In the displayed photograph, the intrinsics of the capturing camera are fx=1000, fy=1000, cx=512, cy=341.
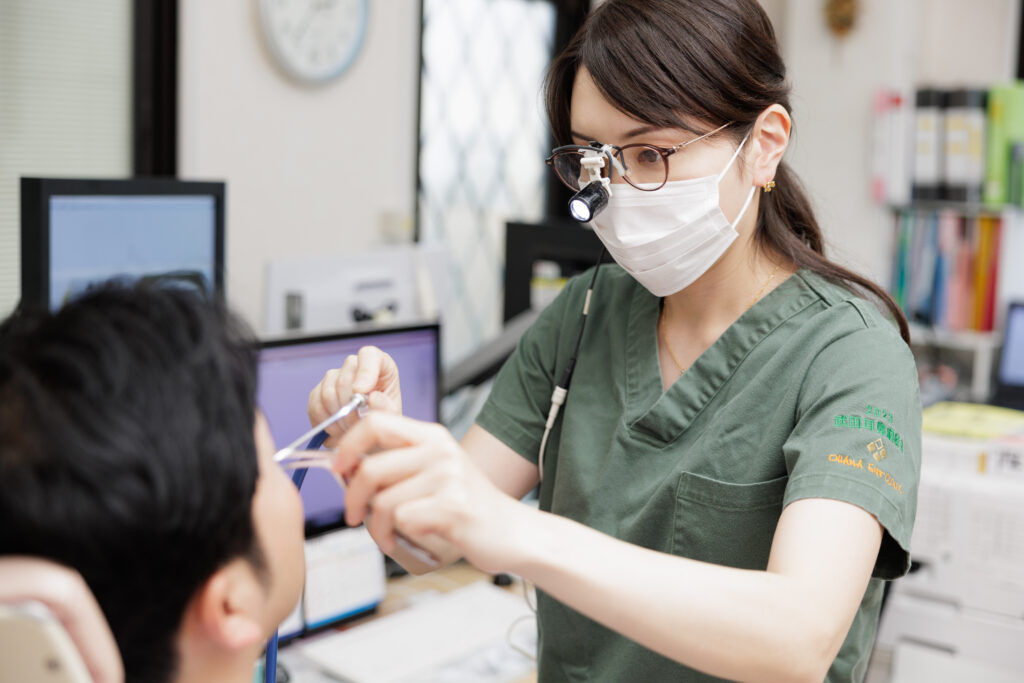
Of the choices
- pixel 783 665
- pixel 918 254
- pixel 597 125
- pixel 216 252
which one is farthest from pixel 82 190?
pixel 918 254

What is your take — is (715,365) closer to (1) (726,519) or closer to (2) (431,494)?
(1) (726,519)

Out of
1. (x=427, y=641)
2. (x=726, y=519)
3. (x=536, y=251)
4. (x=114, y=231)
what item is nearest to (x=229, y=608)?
(x=726, y=519)

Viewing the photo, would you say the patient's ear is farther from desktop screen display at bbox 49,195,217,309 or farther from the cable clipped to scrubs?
desktop screen display at bbox 49,195,217,309

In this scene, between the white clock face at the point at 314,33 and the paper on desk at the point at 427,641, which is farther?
the white clock face at the point at 314,33

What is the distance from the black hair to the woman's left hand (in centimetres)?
10

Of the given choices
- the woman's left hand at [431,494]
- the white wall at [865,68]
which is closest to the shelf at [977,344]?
the white wall at [865,68]

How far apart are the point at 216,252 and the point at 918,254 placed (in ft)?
10.4

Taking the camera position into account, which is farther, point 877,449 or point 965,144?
point 965,144

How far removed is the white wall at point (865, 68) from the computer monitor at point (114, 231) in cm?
278

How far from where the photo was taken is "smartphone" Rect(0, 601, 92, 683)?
0.58 m

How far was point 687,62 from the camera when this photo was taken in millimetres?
1093

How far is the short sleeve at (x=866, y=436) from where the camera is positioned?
0.95 m

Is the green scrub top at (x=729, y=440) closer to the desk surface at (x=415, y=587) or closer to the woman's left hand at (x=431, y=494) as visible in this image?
the woman's left hand at (x=431, y=494)

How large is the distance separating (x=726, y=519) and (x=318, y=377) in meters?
0.84
